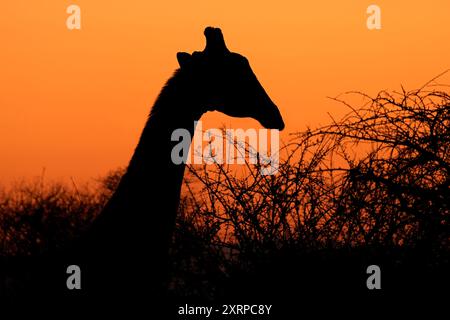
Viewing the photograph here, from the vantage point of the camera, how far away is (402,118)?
6535 mm

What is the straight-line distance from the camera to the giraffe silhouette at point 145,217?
6.61 meters

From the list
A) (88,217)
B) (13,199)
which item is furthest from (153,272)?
(13,199)

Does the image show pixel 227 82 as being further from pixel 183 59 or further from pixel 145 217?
pixel 145 217

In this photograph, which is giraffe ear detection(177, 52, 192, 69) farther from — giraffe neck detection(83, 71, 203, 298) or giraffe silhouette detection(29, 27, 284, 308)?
giraffe neck detection(83, 71, 203, 298)

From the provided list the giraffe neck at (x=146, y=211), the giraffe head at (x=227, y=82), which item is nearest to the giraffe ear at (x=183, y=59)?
the giraffe head at (x=227, y=82)

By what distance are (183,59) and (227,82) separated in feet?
1.57

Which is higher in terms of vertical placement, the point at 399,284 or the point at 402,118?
the point at 402,118

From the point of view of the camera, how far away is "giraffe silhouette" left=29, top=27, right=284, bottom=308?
6609 millimetres

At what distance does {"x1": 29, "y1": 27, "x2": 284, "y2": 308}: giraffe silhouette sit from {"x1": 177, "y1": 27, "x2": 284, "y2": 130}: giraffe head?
5 centimetres

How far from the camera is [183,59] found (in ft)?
25.3

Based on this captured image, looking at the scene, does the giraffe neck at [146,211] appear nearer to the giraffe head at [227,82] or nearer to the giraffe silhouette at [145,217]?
the giraffe silhouette at [145,217]
